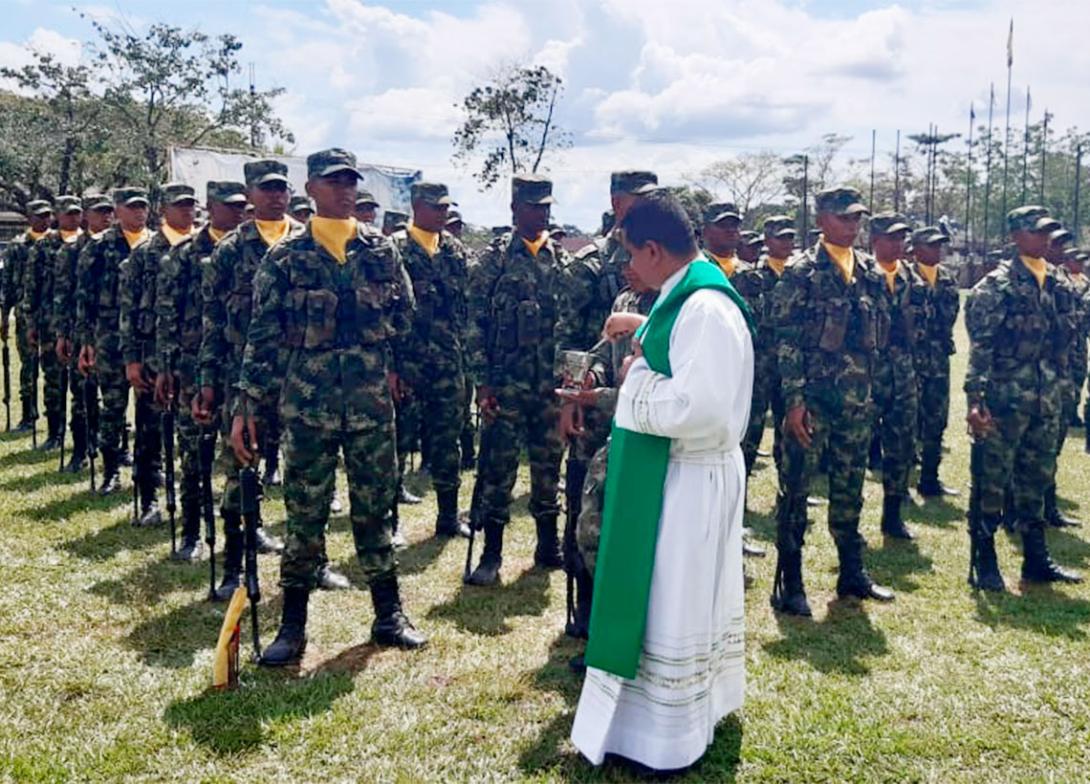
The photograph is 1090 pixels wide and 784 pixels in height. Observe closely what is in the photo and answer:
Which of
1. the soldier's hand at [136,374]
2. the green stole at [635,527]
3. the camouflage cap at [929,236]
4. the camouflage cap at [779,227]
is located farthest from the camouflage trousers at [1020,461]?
the soldier's hand at [136,374]

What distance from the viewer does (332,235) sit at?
182 inches

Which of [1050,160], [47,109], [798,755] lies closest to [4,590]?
[798,755]

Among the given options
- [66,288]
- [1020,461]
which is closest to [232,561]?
[66,288]

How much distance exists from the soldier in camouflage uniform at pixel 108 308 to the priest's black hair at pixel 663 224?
5466mm

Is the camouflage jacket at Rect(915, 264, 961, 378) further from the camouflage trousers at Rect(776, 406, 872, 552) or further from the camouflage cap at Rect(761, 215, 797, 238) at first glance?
the camouflage trousers at Rect(776, 406, 872, 552)

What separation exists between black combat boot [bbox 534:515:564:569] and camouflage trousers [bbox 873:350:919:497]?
9.46 ft

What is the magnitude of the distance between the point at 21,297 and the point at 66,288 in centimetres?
242

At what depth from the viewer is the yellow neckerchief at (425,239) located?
7.10 meters

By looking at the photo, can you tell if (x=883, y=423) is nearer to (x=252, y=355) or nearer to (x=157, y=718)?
(x=252, y=355)

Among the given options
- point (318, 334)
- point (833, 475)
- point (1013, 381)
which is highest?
point (318, 334)

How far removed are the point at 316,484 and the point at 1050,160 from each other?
172ft

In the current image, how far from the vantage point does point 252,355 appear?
15.0 ft

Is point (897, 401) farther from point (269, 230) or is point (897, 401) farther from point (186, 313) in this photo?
point (186, 313)

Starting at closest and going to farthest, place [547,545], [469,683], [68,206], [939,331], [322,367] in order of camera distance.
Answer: [469,683]
[322,367]
[547,545]
[939,331]
[68,206]
